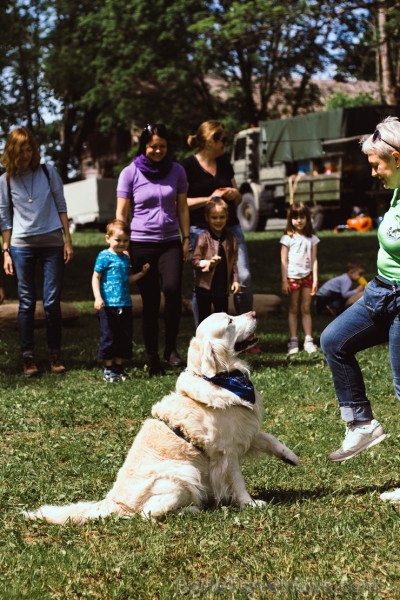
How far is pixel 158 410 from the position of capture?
207 inches

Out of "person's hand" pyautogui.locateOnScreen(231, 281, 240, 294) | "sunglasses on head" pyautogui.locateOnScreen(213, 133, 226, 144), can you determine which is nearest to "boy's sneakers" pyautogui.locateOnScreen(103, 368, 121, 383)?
"person's hand" pyautogui.locateOnScreen(231, 281, 240, 294)

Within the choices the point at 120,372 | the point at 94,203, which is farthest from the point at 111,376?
the point at 94,203

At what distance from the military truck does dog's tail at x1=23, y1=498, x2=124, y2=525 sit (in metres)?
21.4

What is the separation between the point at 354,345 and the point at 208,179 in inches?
174

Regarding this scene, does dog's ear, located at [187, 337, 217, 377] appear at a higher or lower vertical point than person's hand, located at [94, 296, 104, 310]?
higher

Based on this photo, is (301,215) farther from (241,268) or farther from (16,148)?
(16,148)

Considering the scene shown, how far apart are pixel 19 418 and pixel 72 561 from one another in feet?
11.3

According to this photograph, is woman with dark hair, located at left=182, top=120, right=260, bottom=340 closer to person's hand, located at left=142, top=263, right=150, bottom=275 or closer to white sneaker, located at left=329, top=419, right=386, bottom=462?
person's hand, located at left=142, top=263, right=150, bottom=275

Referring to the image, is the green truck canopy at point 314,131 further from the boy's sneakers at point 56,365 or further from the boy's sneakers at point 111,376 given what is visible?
the boy's sneakers at point 111,376

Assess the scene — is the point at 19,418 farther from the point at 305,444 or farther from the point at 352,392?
the point at 352,392

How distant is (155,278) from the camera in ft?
30.0

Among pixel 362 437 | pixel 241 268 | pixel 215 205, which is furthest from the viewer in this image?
pixel 241 268

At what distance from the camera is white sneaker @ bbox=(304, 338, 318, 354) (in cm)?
1043

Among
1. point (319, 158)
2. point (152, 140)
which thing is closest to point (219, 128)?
point (152, 140)
